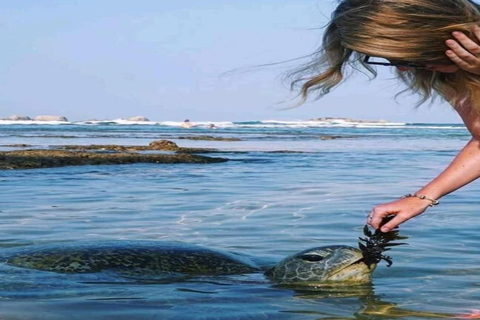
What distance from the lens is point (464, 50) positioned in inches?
133

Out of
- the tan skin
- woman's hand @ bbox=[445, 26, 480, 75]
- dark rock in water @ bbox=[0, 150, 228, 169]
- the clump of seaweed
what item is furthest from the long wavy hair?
dark rock in water @ bbox=[0, 150, 228, 169]

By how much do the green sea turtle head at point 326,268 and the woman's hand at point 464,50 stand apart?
2.12 metres

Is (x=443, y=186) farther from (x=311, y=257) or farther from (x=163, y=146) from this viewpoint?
(x=163, y=146)

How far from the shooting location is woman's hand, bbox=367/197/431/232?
13.3ft

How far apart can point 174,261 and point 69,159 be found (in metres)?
13.0

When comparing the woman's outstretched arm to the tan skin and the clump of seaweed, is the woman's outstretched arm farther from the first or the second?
the clump of seaweed

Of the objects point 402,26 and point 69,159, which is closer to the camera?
point 402,26

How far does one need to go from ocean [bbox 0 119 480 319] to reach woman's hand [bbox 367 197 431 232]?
636mm

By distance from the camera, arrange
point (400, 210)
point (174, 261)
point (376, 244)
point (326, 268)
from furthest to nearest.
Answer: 1. point (174, 261)
2. point (326, 268)
3. point (376, 244)
4. point (400, 210)

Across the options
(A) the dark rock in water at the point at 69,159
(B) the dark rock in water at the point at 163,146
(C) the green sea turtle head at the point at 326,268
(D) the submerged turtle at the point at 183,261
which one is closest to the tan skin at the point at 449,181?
(D) the submerged turtle at the point at 183,261

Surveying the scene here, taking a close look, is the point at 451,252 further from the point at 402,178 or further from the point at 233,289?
the point at 402,178

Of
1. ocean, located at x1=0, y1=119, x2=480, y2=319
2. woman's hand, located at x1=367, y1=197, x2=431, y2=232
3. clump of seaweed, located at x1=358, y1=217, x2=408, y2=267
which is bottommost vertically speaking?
ocean, located at x1=0, y1=119, x2=480, y2=319

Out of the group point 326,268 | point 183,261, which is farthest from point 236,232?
point 326,268

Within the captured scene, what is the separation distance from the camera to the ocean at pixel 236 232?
468 cm
